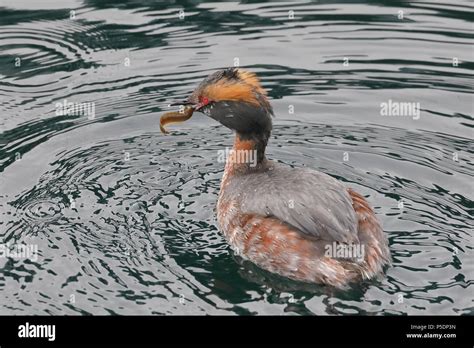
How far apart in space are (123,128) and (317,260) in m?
4.51

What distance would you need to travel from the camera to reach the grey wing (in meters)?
9.72

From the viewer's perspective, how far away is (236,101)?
10609 millimetres

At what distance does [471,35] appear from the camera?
15.5m

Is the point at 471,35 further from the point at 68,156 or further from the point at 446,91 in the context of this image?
the point at 68,156

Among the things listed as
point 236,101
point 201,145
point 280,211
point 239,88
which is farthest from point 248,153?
point 201,145

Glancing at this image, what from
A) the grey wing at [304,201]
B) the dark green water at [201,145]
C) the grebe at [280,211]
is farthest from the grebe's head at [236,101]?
the dark green water at [201,145]

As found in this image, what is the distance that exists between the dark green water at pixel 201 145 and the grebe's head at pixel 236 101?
1.11m

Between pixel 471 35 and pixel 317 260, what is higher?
pixel 471 35

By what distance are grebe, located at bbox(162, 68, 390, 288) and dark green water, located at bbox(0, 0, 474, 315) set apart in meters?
0.19

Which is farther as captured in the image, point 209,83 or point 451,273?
point 209,83

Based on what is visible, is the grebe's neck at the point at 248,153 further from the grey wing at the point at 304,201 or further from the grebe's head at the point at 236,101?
the grey wing at the point at 304,201

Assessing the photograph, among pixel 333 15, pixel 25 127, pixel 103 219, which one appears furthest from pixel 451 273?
pixel 333 15

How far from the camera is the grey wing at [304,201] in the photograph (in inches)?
383
